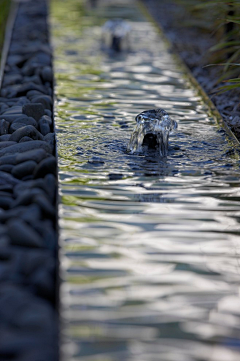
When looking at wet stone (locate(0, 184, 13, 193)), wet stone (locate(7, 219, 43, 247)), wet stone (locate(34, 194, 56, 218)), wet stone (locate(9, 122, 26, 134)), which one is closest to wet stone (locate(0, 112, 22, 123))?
wet stone (locate(9, 122, 26, 134))

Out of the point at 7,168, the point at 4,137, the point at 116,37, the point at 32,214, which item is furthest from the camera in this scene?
the point at 116,37

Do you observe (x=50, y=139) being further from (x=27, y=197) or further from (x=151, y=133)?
(x=27, y=197)

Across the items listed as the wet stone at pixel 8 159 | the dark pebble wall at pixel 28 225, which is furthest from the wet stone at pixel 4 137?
the wet stone at pixel 8 159

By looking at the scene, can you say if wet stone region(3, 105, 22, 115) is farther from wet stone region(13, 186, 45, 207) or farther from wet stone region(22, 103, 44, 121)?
wet stone region(13, 186, 45, 207)

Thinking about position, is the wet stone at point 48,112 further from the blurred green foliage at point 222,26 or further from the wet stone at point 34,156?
the blurred green foliage at point 222,26

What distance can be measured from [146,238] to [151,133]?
3.68ft

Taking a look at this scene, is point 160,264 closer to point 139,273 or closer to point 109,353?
point 139,273

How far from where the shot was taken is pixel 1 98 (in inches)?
165

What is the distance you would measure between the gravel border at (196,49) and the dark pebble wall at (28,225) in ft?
3.55

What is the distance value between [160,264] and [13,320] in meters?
0.53

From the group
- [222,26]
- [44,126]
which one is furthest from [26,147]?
[222,26]

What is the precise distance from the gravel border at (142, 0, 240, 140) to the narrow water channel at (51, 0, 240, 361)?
26cm

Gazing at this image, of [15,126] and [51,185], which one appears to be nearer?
[51,185]

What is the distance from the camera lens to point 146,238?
209 centimetres
